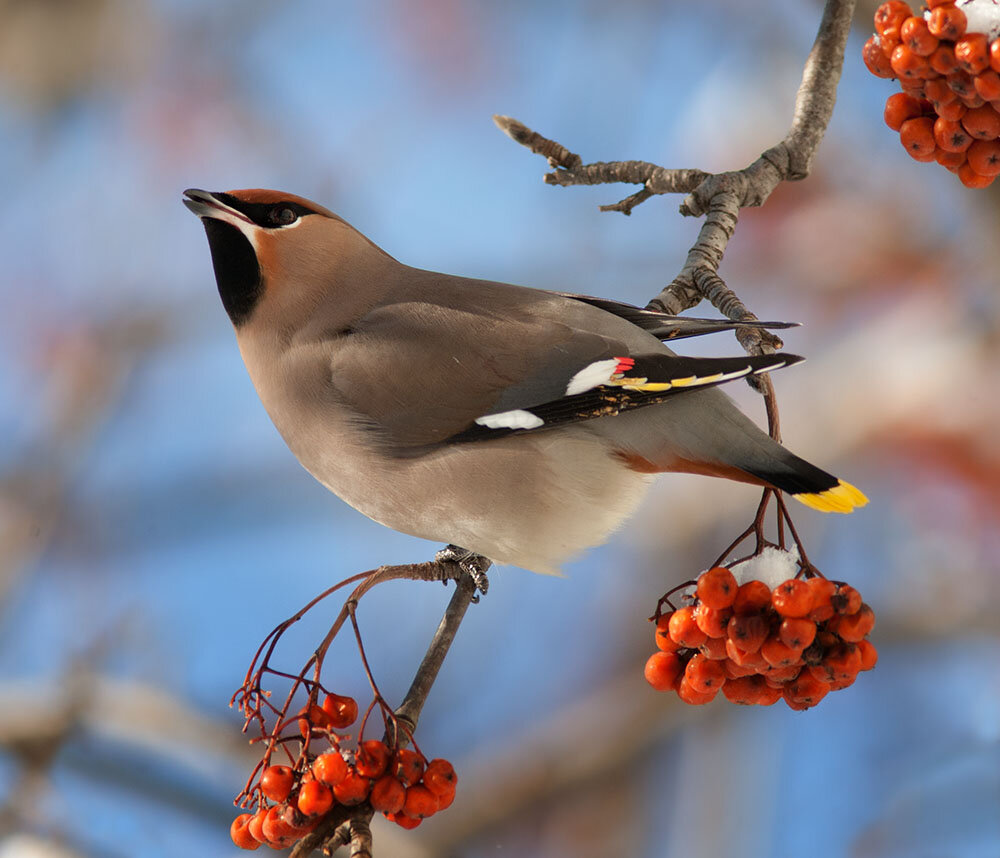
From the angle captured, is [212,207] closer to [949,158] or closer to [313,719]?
[313,719]

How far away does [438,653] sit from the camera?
188cm

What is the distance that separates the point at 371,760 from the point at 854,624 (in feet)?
2.36

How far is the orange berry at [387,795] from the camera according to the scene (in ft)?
5.31

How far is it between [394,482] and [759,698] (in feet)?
2.56

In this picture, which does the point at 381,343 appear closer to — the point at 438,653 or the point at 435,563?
the point at 435,563

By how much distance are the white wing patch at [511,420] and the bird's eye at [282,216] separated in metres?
0.62

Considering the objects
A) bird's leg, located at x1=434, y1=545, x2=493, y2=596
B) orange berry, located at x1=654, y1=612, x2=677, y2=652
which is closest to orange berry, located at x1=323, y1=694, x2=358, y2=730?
bird's leg, located at x1=434, y1=545, x2=493, y2=596

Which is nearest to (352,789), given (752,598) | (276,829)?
(276,829)

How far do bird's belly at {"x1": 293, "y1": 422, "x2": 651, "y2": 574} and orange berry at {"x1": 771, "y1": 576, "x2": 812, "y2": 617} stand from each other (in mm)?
557

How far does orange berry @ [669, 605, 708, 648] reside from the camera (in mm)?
1691

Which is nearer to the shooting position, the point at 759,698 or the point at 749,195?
the point at 759,698

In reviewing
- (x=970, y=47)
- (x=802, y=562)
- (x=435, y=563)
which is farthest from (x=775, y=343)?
(x=435, y=563)

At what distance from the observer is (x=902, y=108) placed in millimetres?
1995

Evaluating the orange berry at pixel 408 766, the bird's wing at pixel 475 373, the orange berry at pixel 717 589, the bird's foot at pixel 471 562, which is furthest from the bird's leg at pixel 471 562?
the orange berry at pixel 717 589
